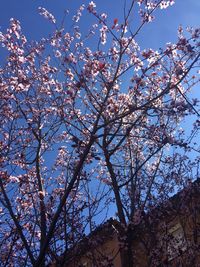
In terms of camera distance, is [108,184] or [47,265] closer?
[47,265]

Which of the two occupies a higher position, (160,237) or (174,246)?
(160,237)

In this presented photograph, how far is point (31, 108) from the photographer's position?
10398mm

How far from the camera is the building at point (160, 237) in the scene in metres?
7.99

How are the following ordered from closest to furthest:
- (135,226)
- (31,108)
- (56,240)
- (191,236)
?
(56,240) → (135,226) → (191,236) → (31,108)

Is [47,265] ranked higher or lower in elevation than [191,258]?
higher

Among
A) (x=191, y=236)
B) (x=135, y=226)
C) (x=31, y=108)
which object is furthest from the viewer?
(x=31, y=108)

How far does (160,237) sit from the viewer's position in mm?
9188

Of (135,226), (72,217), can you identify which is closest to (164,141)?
(135,226)

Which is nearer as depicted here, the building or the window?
the building

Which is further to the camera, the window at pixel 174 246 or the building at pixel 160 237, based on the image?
the window at pixel 174 246

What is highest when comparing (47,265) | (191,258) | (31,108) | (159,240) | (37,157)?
(31,108)

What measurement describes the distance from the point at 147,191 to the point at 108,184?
1.01 metres

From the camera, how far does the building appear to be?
314 inches

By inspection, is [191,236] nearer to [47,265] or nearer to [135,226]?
[135,226]
